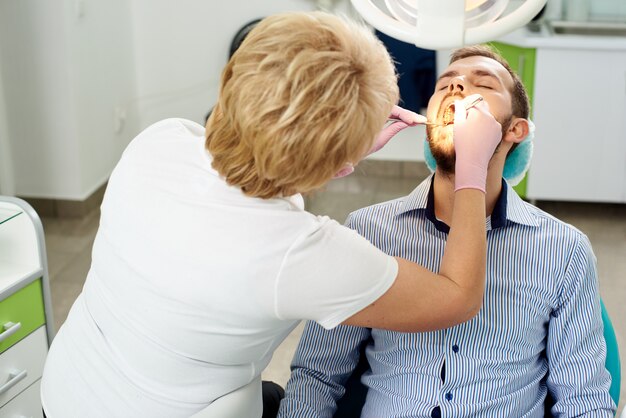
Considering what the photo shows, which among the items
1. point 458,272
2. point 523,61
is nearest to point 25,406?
point 458,272

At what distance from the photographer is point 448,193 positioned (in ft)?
5.81

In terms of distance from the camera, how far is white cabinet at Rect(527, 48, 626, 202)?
3850mm

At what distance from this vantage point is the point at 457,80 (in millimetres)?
1722

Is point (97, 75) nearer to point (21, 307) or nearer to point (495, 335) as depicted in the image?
point (21, 307)

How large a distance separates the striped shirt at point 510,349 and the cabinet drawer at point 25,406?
2.50 ft

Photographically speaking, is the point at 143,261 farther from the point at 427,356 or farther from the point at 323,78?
the point at 427,356

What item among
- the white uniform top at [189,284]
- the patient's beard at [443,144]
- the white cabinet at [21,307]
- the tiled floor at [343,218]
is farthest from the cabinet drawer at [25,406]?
the patient's beard at [443,144]

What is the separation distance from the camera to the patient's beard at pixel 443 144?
169 centimetres

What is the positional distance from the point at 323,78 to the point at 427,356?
0.68 meters

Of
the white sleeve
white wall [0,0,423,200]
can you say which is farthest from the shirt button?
white wall [0,0,423,200]

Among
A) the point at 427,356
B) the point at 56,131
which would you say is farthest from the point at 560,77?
the point at 427,356

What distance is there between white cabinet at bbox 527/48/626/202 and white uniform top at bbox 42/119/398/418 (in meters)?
2.71

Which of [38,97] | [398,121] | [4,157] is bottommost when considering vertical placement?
[4,157]

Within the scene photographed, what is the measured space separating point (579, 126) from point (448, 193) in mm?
2384
